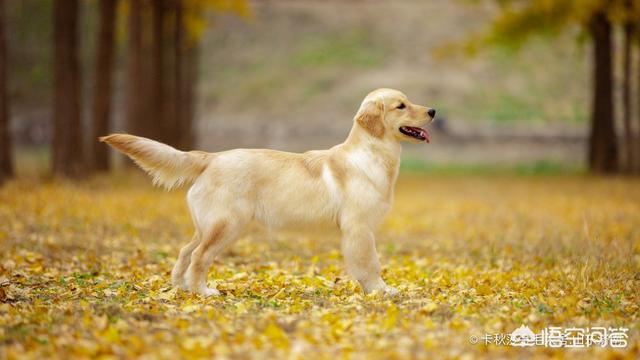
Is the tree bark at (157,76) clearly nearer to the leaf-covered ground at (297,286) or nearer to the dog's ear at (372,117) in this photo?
the leaf-covered ground at (297,286)

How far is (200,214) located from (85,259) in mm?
2786

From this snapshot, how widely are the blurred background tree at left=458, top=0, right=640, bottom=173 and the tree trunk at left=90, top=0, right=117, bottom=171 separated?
11.3 metres

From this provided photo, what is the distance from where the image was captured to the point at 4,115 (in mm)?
15508

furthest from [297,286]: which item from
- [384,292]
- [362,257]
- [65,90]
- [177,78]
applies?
[177,78]

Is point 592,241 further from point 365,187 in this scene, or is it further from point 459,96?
point 459,96

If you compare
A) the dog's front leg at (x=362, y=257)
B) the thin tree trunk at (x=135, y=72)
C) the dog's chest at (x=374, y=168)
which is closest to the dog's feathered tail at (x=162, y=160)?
the dog's chest at (x=374, y=168)

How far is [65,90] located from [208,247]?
1209 cm

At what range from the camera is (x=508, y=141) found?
30016mm

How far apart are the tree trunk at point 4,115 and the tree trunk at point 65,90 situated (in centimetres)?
137

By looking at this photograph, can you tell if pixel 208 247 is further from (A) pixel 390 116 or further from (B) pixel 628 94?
(B) pixel 628 94

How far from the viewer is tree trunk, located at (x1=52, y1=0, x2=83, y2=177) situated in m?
17.2

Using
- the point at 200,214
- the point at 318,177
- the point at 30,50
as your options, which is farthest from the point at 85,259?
the point at 30,50

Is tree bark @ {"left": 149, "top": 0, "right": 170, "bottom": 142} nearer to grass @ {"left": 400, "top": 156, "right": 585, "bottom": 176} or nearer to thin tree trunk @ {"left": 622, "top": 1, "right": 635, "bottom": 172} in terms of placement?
grass @ {"left": 400, "top": 156, "right": 585, "bottom": 176}

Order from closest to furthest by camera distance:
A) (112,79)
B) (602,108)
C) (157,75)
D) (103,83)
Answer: (103,83)
(112,79)
(602,108)
(157,75)
